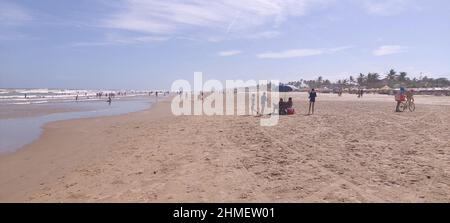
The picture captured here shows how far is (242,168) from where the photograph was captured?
26.8 feet

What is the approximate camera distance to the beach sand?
632 centimetres

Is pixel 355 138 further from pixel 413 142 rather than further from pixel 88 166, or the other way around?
Result: pixel 88 166

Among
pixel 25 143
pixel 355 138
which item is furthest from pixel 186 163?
pixel 25 143

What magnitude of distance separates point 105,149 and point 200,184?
20.3ft

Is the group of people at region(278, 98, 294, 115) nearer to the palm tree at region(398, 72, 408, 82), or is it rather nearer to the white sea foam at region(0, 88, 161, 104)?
the white sea foam at region(0, 88, 161, 104)

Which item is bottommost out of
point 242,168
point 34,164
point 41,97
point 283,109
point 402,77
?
point 34,164

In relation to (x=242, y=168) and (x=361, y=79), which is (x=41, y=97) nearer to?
(x=242, y=168)

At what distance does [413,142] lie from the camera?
35.4ft

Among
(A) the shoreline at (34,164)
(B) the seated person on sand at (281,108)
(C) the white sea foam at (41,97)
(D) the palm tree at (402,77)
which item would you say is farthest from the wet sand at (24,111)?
(D) the palm tree at (402,77)

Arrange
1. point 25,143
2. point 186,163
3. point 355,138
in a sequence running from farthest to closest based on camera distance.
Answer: point 25,143, point 355,138, point 186,163

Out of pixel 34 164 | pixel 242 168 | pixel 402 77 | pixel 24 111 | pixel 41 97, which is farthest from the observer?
pixel 402 77

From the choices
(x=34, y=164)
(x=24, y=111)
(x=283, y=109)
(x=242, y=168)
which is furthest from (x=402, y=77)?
(x=34, y=164)

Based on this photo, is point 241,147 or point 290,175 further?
point 241,147
